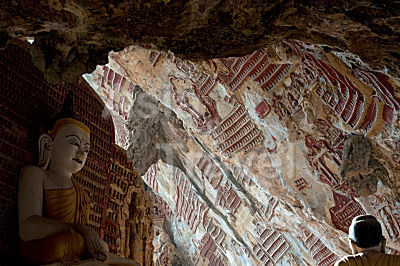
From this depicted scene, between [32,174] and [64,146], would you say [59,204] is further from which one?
[64,146]

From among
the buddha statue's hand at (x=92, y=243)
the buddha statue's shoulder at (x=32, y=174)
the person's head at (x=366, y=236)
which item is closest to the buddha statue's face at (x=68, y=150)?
the buddha statue's shoulder at (x=32, y=174)

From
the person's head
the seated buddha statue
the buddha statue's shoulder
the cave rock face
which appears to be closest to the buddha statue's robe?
the seated buddha statue

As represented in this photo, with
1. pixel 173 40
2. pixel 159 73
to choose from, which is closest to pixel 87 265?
pixel 173 40

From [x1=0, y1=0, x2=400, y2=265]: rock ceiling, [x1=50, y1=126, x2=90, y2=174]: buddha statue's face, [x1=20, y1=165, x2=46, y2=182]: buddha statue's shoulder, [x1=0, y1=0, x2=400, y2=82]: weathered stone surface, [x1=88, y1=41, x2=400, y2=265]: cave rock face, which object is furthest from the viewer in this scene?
[x1=88, y1=41, x2=400, y2=265]: cave rock face

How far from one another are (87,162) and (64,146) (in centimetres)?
67

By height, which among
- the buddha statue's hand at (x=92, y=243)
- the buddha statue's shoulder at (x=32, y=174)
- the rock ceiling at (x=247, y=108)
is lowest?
the buddha statue's hand at (x=92, y=243)

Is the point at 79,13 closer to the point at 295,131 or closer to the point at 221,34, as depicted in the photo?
the point at 221,34

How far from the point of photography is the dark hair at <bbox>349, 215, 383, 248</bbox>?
3.54 metres

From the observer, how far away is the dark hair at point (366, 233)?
3.54 meters

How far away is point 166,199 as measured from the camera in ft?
39.1

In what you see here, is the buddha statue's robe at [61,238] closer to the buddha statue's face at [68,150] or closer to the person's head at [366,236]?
the buddha statue's face at [68,150]

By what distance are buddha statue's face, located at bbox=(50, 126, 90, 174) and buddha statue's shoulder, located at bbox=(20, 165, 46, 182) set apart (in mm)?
160

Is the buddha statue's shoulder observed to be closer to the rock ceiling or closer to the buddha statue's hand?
the buddha statue's hand

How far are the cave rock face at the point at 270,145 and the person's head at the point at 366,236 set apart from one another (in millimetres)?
Result: 1702
